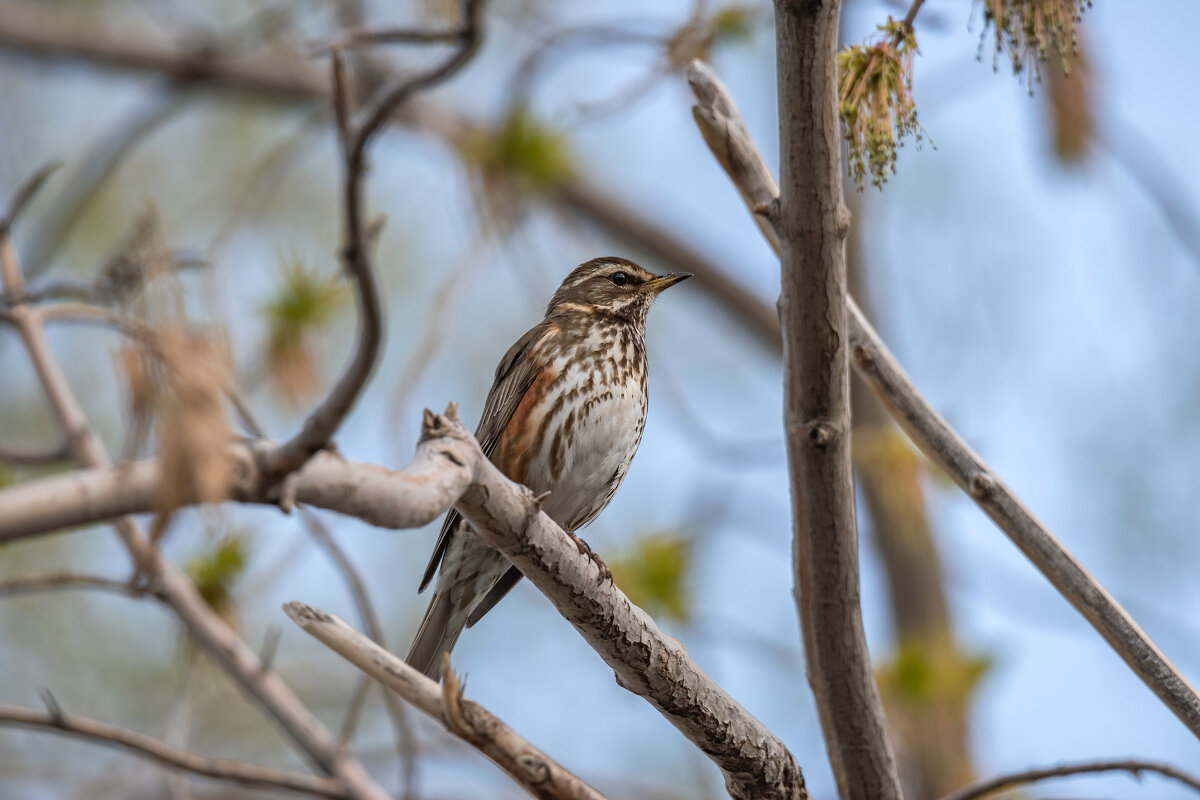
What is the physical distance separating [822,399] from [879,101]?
0.89m

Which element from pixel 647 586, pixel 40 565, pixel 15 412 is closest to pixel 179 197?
pixel 15 412

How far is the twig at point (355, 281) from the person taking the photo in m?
2.06

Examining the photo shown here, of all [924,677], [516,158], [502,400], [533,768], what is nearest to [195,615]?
[502,400]

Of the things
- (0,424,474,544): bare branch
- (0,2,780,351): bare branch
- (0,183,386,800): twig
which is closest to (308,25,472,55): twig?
(0,183,386,800): twig

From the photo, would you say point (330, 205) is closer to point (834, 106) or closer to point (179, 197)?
point (179, 197)

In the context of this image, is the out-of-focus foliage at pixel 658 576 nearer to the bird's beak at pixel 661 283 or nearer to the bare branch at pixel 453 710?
the bird's beak at pixel 661 283

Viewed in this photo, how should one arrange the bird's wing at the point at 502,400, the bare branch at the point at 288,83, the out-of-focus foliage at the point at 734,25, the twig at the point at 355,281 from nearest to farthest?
the twig at the point at 355,281, the bird's wing at the point at 502,400, the out-of-focus foliage at the point at 734,25, the bare branch at the point at 288,83

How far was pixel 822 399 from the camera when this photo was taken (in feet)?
11.7

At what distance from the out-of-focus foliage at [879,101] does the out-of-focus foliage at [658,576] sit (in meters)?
2.84

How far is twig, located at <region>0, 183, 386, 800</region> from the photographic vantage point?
5035 mm

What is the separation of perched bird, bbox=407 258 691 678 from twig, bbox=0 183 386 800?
0.59 meters

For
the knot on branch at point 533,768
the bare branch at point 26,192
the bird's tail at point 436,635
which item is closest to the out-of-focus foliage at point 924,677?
the bird's tail at point 436,635

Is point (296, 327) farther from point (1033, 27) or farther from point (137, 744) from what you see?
point (1033, 27)

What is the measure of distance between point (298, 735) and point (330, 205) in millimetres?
8580
